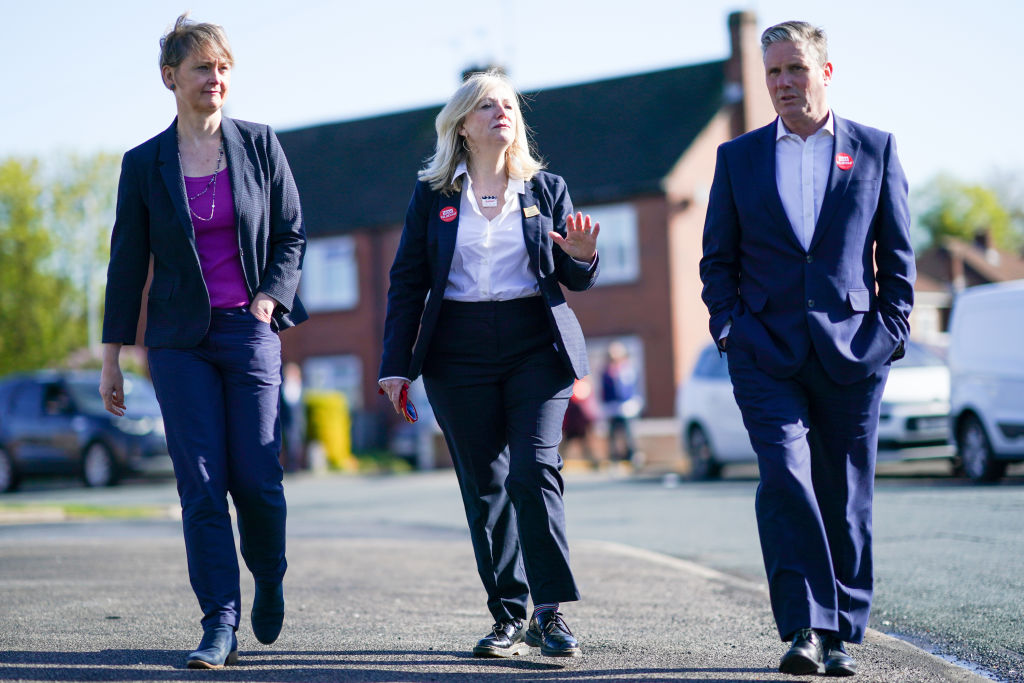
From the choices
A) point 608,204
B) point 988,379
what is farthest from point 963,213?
Result: point 988,379

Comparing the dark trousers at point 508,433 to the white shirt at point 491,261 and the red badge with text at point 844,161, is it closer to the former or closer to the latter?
the white shirt at point 491,261

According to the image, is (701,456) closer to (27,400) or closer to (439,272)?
(27,400)

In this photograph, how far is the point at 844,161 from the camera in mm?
4273

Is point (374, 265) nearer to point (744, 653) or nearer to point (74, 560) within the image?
point (74, 560)

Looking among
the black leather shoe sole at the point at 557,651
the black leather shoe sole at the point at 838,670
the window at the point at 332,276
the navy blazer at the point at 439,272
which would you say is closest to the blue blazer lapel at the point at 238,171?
the navy blazer at the point at 439,272

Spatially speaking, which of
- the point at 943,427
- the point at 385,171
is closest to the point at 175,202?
the point at 943,427

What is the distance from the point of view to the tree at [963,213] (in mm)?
82562

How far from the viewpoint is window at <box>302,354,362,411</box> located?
34.0 m

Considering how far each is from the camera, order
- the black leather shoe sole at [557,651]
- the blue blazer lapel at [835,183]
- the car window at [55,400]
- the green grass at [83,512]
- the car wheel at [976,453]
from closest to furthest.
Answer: the blue blazer lapel at [835,183]
the black leather shoe sole at [557,651]
the car wheel at [976,453]
the green grass at [83,512]
the car window at [55,400]

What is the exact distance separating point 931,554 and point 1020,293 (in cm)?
605

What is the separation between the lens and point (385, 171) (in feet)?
119

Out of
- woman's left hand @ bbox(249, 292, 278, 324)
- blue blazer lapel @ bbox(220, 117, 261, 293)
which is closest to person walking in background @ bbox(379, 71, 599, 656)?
woman's left hand @ bbox(249, 292, 278, 324)

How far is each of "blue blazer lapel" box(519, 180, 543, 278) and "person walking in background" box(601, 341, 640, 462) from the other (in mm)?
16056

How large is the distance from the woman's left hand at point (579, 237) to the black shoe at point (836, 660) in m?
1.57
